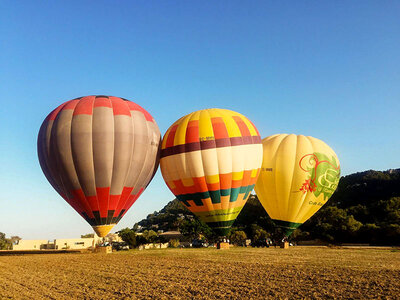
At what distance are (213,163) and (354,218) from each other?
35639 mm

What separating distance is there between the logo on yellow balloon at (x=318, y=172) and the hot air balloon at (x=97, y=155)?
1251 centimetres

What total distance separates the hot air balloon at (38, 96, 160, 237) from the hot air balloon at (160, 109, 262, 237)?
2.46 meters

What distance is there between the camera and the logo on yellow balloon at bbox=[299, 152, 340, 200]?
1223 inches

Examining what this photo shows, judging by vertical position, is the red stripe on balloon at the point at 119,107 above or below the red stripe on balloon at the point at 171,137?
above

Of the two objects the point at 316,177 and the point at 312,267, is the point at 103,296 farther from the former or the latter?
the point at 316,177

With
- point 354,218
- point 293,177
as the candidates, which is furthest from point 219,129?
point 354,218

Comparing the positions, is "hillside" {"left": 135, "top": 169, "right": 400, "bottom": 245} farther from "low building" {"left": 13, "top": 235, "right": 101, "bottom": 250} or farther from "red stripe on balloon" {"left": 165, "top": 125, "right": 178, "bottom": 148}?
"low building" {"left": 13, "top": 235, "right": 101, "bottom": 250}

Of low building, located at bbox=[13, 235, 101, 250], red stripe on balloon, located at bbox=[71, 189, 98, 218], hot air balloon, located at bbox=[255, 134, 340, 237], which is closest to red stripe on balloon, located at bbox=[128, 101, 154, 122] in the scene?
red stripe on balloon, located at bbox=[71, 189, 98, 218]

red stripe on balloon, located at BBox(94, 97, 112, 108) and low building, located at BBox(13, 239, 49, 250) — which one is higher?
red stripe on balloon, located at BBox(94, 97, 112, 108)

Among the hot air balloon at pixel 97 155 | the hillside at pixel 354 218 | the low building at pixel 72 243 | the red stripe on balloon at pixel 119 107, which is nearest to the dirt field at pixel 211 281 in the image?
the hot air balloon at pixel 97 155

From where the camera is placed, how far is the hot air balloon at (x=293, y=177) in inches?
1217

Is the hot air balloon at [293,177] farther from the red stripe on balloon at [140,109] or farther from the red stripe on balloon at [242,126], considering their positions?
the red stripe on balloon at [140,109]

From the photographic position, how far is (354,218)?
54.8 meters

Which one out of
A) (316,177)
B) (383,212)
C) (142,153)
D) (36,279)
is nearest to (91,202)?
(142,153)
